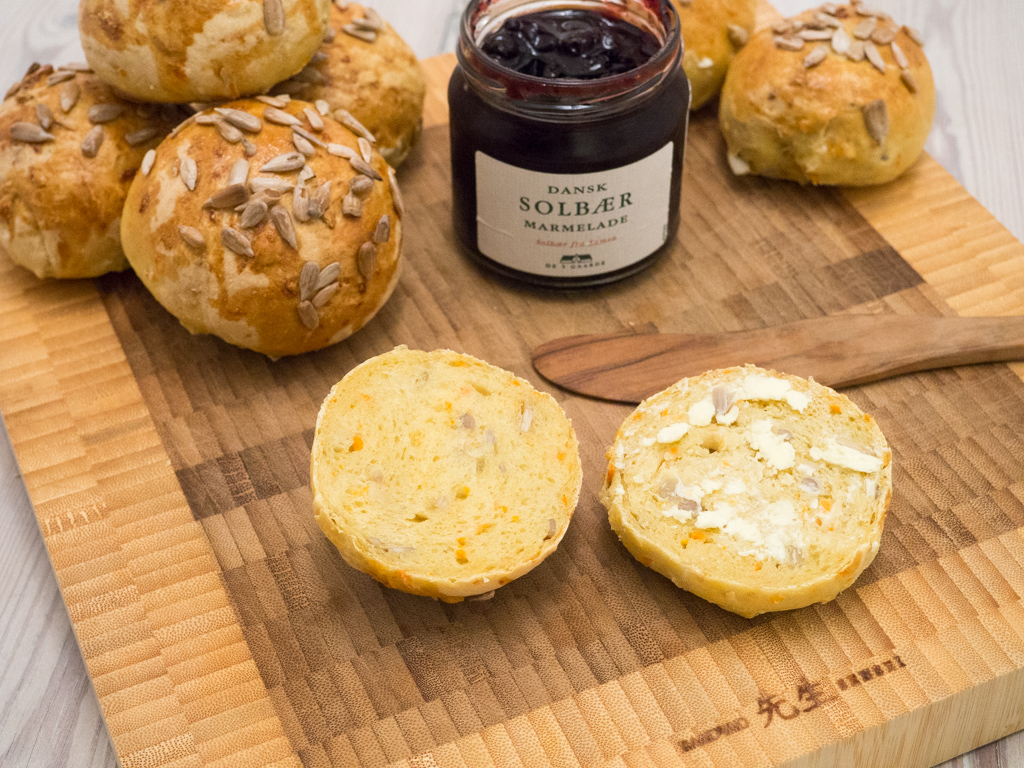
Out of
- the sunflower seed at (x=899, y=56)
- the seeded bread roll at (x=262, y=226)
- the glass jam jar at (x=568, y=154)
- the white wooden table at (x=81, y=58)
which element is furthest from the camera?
the sunflower seed at (x=899, y=56)

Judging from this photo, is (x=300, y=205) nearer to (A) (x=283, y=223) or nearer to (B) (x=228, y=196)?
(A) (x=283, y=223)

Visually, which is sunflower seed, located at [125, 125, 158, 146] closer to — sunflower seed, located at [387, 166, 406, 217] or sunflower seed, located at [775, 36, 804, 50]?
sunflower seed, located at [387, 166, 406, 217]

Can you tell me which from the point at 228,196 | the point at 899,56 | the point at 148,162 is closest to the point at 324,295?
the point at 228,196

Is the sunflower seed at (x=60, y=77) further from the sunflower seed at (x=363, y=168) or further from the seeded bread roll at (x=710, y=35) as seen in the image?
the seeded bread roll at (x=710, y=35)

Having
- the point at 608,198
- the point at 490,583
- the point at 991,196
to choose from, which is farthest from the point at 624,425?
the point at 991,196

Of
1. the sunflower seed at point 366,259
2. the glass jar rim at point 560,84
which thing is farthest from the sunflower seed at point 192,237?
the glass jar rim at point 560,84

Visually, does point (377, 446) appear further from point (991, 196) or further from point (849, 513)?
point (991, 196)
